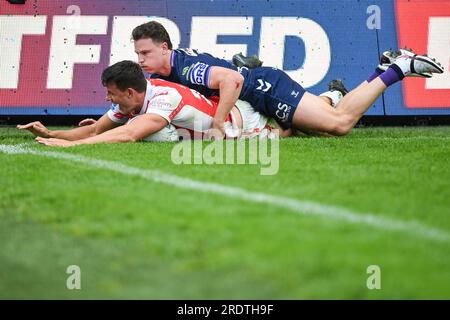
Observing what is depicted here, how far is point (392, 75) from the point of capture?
9094mm

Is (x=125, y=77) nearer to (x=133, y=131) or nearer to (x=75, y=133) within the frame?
(x=133, y=131)

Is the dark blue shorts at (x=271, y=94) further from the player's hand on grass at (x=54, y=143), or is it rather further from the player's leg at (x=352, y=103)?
the player's hand on grass at (x=54, y=143)

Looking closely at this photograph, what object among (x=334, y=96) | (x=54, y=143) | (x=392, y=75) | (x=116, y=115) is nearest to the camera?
(x=54, y=143)

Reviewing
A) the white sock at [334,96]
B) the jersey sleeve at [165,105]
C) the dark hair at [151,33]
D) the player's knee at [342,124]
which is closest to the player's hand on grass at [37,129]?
the jersey sleeve at [165,105]

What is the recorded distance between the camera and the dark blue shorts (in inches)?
355

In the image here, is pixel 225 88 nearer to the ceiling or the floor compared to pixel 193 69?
nearer to the floor

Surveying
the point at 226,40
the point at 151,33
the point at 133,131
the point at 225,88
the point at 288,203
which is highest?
the point at 226,40

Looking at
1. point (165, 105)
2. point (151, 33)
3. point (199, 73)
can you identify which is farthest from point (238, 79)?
point (151, 33)

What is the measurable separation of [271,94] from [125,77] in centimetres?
169

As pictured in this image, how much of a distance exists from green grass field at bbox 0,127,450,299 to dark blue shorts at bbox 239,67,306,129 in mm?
2308

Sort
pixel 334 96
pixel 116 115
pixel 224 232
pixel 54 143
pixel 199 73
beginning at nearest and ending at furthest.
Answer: pixel 224 232, pixel 54 143, pixel 199 73, pixel 116 115, pixel 334 96

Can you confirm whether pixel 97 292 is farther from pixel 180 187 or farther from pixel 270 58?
pixel 270 58

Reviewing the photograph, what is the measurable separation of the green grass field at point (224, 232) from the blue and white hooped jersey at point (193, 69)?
209 centimetres

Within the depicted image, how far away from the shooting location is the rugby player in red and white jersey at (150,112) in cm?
820
